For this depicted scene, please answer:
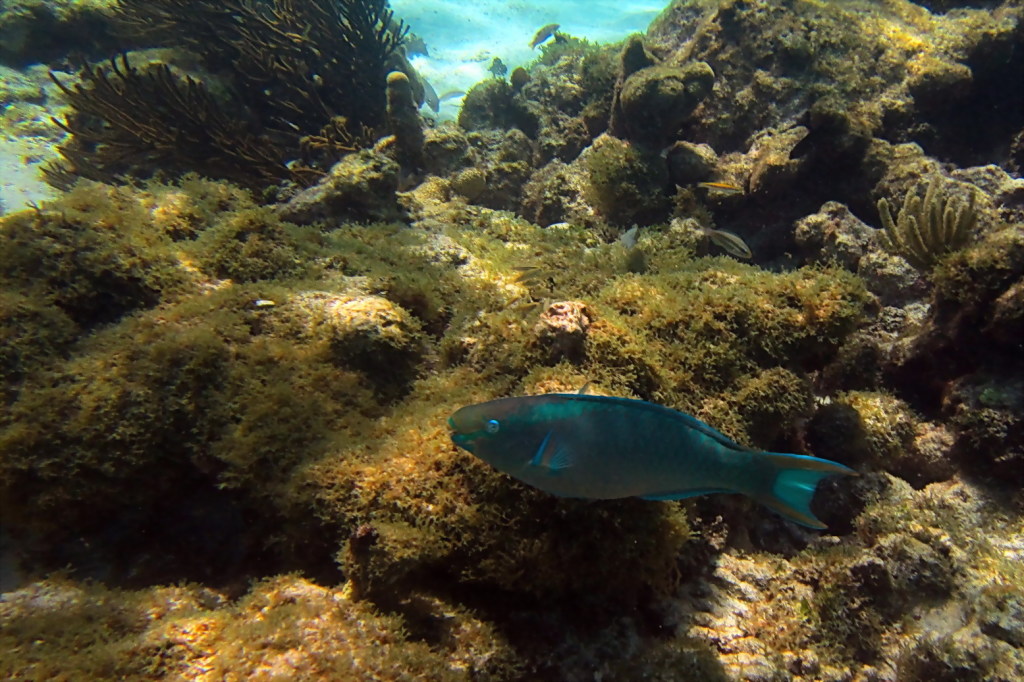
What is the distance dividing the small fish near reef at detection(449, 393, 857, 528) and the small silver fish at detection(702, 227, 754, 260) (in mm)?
3766

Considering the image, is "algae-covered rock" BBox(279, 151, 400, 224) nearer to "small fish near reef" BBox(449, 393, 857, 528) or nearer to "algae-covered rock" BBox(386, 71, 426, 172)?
"algae-covered rock" BBox(386, 71, 426, 172)

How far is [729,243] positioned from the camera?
5137 mm

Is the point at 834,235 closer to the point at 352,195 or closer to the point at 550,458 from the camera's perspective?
the point at 550,458

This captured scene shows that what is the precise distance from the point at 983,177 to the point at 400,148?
7553 mm

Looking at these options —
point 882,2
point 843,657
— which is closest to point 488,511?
point 843,657

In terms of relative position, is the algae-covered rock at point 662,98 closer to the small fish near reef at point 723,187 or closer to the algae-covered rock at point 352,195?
→ the small fish near reef at point 723,187

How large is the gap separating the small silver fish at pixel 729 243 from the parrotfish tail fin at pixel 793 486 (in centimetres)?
374

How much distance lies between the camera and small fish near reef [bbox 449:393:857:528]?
1.81 metres

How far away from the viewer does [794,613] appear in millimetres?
2900

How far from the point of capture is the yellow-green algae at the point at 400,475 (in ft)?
7.83

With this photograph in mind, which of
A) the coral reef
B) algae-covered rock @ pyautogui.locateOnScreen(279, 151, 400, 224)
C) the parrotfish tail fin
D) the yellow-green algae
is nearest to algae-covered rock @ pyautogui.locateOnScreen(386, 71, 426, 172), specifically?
algae-covered rock @ pyautogui.locateOnScreen(279, 151, 400, 224)

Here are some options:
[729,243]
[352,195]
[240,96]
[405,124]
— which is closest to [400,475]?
[352,195]

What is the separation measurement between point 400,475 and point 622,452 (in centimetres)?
132

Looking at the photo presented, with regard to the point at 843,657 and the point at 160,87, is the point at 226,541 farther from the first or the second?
the point at 160,87
